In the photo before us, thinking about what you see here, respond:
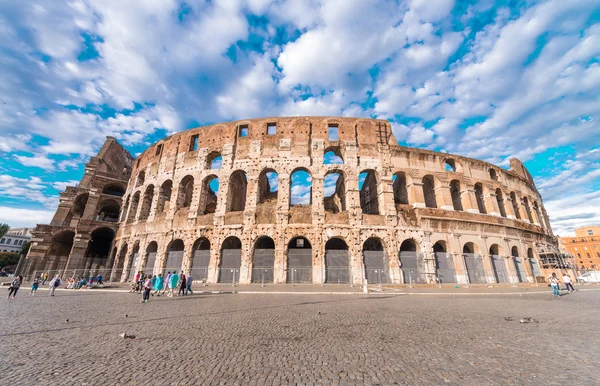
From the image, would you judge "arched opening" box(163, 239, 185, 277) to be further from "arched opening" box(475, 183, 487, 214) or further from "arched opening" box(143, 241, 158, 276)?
"arched opening" box(475, 183, 487, 214)

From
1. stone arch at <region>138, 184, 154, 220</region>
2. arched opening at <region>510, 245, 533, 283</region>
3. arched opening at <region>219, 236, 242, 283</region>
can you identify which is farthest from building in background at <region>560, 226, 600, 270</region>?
stone arch at <region>138, 184, 154, 220</region>

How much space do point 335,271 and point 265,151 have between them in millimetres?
10781

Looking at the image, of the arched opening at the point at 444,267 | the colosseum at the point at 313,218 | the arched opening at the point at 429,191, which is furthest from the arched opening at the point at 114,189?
the arched opening at the point at 444,267

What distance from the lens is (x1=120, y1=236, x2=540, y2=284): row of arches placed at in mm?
16656

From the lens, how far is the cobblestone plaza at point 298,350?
2920mm

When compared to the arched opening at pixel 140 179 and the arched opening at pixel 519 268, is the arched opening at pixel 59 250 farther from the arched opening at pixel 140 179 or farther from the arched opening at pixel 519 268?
the arched opening at pixel 519 268

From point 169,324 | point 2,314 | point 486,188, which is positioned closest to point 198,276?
point 2,314

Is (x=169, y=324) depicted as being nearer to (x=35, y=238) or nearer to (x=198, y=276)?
(x=198, y=276)

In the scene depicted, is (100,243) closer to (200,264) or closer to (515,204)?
(200,264)

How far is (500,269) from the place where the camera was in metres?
19.7

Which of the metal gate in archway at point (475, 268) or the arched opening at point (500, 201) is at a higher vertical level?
the arched opening at point (500, 201)

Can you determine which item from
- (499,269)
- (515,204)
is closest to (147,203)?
(499,269)

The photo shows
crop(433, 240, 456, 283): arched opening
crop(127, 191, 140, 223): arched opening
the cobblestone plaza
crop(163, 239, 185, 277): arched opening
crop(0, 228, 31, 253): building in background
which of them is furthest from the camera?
crop(0, 228, 31, 253): building in background

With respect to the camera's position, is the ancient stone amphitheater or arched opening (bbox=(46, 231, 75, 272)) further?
arched opening (bbox=(46, 231, 75, 272))
